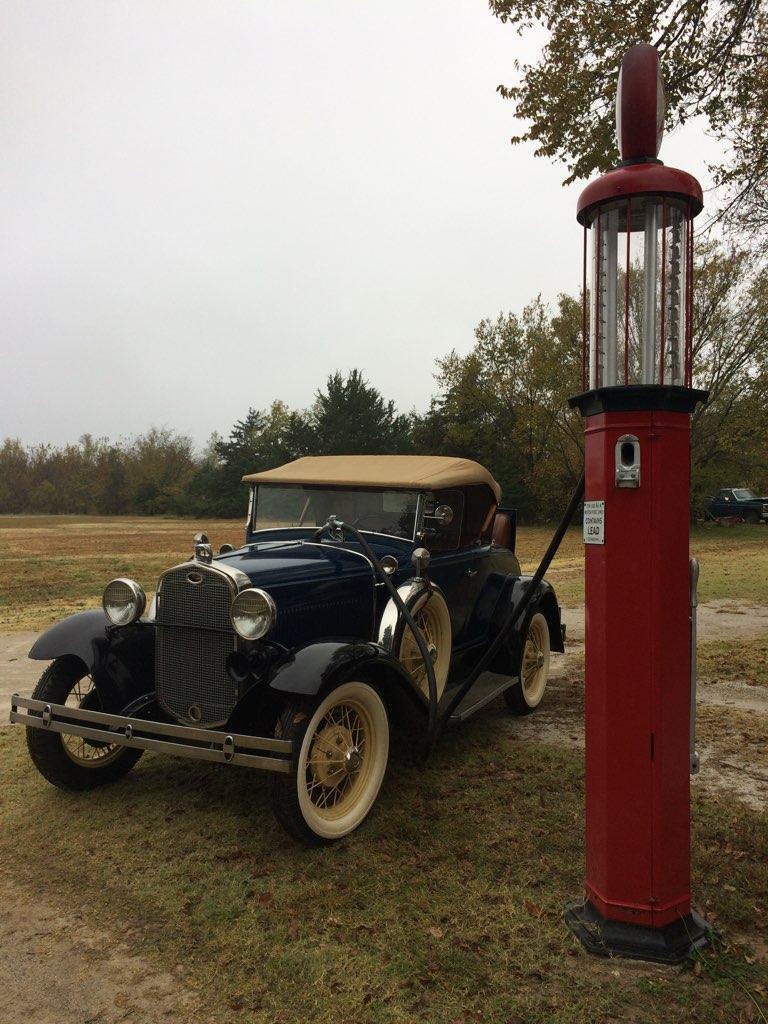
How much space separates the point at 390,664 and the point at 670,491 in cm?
182

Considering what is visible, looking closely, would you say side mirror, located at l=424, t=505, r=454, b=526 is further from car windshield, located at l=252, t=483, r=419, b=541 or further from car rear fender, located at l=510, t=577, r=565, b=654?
car rear fender, located at l=510, t=577, r=565, b=654

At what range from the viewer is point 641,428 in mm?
2721

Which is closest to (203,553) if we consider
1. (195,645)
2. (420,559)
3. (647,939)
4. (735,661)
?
(195,645)

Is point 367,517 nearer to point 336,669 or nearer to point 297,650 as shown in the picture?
point 297,650

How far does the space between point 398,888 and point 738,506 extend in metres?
32.5

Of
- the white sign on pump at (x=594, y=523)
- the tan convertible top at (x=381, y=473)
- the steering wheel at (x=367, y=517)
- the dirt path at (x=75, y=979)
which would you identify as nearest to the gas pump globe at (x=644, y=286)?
the white sign on pump at (x=594, y=523)

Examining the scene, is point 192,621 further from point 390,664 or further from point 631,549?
point 631,549

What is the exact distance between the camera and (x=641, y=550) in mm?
2734

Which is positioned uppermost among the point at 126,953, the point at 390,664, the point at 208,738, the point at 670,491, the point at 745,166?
the point at 745,166

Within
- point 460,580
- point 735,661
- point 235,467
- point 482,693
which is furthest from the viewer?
point 235,467

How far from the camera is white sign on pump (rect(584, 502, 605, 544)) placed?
2.82 meters

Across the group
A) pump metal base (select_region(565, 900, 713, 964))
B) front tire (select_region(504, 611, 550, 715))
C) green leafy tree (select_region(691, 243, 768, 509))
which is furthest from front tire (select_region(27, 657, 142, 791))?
green leafy tree (select_region(691, 243, 768, 509))

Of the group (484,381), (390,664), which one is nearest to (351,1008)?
(390,664)

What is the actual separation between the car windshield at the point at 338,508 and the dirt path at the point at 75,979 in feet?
9.39
